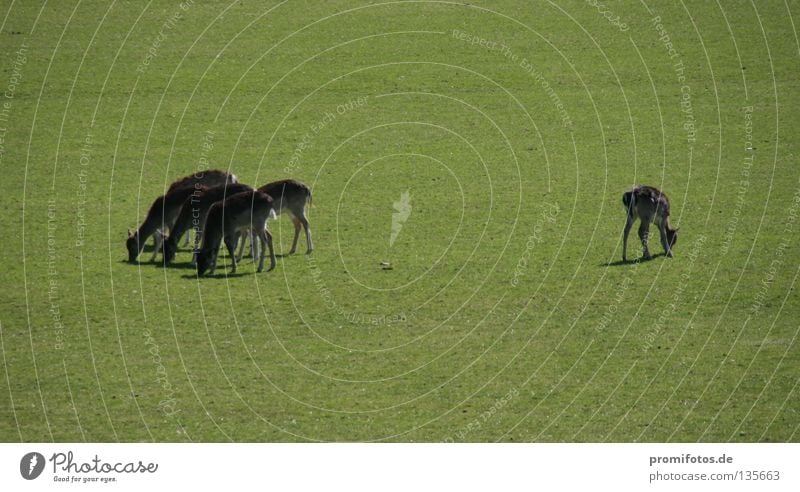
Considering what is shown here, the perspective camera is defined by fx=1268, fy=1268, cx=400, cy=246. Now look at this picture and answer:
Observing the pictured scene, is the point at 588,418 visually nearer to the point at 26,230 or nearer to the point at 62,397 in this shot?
the point at 62,397

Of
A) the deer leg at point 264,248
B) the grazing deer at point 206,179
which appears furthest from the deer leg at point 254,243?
the grazing deer at point 206,179

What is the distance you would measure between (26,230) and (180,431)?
11.0 meters

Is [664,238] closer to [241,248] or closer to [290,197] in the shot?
[290,197]

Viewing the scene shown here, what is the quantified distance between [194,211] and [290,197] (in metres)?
1.79

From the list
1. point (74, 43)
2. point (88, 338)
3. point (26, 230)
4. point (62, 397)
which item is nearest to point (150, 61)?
point (74, 43)

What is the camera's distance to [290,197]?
2369 cm

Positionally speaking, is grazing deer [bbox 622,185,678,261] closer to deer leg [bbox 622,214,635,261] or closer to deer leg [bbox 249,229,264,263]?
deer leg [bbox 622,214,635,261]

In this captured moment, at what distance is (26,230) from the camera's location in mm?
25844

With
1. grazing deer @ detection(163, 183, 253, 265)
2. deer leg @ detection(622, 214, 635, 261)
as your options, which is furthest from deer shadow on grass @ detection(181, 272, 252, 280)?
deer leg @ detection(622, 214, 635, 261)

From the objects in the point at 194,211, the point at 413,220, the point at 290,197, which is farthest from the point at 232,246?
the point at 413,220

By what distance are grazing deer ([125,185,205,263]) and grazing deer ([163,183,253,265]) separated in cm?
27

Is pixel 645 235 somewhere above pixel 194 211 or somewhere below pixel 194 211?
below

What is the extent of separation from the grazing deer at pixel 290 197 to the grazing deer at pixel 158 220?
1413 mm

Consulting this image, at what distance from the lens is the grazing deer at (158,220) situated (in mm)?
23641
